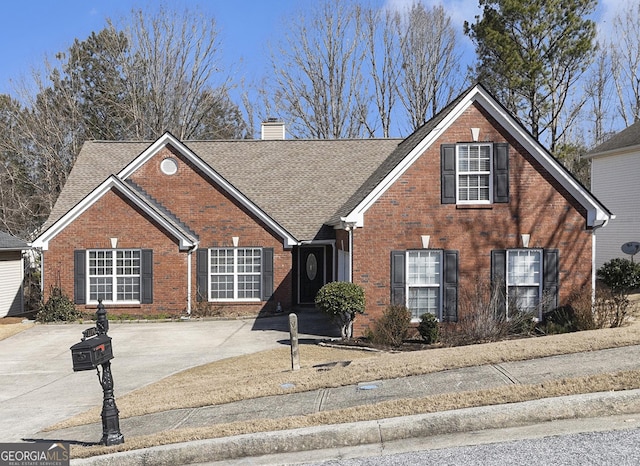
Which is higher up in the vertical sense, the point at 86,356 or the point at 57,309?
the point at 86,356

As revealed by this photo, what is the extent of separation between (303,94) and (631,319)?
32090 millimetres

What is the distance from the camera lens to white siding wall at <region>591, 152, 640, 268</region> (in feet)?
86.4

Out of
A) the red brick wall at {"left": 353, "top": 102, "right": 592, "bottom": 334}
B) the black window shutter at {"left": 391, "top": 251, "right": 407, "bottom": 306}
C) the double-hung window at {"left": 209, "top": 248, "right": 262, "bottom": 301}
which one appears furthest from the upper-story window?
the double-hung window at {"left": 209, "top": 248, "right": 262, "bottom": 301}

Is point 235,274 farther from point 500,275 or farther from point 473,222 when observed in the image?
point 500,275

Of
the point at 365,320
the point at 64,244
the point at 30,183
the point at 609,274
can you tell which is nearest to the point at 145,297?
the point at 64,244

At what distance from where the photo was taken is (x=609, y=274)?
53.9 feet

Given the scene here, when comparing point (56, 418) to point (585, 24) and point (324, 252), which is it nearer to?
point (324, 252)

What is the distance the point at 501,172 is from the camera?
54.4 ft

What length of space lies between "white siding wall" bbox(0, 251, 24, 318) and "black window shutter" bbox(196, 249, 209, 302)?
773 cm

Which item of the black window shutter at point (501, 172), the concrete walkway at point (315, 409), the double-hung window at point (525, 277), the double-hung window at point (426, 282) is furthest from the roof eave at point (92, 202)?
the double-hung window at point (525, 277)

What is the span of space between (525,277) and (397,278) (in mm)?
3486

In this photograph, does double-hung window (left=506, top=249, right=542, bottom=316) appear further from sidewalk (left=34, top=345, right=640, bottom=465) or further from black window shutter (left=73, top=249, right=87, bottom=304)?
black window shutter (left=73, top=249, right=87, bottom=304)

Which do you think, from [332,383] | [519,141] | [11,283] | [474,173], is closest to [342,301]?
[474,173]

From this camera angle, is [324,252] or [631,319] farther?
[324,252]
